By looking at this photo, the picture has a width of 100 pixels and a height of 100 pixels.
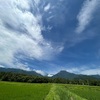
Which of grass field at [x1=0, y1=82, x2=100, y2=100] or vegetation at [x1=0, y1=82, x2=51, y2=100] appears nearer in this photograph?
grass field at [x1=0, y1=82, x2=100, y2=100]

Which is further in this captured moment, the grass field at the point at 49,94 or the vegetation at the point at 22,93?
the vegetation at the point at 22,93

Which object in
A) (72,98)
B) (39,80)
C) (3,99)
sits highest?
(39,80)

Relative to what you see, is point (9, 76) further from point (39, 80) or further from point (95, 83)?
point (95, 83)

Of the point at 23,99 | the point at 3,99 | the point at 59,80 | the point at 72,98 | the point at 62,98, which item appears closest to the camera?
the point at 72,98

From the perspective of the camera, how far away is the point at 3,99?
2302cm

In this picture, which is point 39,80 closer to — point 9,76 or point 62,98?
point 9,76

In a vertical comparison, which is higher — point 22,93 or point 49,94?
point 22,93

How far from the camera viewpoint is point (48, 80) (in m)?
112

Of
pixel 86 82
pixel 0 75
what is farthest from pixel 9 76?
pixel 86 82

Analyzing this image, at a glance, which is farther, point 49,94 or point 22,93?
point 22,93

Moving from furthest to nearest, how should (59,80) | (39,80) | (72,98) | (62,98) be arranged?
(59,80) < (39,80) < (62,98) < (72,98)

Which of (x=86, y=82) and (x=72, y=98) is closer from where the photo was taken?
(x=72, y=98)

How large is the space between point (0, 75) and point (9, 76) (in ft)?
24.0

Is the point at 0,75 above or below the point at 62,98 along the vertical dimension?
above
